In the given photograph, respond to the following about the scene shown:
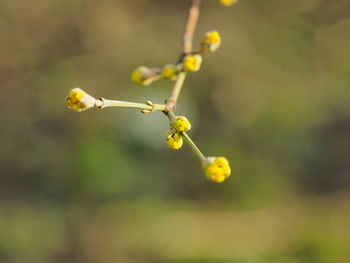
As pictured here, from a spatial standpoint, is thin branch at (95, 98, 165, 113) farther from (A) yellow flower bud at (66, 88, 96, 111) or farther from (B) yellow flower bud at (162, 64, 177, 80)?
(B) yellow flower bud at (162, 64, 177, 80)

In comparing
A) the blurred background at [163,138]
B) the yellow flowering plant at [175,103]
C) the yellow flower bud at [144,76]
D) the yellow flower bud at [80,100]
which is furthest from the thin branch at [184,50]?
the blurred background at [163,138]

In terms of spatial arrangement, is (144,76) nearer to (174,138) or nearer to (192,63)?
(192,63)

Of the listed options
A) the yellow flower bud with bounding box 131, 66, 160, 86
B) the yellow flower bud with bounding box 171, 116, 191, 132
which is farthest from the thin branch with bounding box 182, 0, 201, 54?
the yellow flower bud with bounding box 171, 116, 191, 132

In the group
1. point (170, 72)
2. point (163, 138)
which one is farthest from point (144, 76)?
point (163, 138)

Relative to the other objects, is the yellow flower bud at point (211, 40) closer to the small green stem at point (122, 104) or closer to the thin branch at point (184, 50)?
the thin branch at point (184, 50)

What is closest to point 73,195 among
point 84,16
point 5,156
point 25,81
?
point 5,156

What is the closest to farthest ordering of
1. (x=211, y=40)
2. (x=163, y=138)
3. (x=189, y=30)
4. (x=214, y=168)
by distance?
(x=214, y=168) → (x=211, y=40) → (x=189, y=30) → (x=163, y=138)

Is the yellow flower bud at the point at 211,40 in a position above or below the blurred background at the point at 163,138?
below
